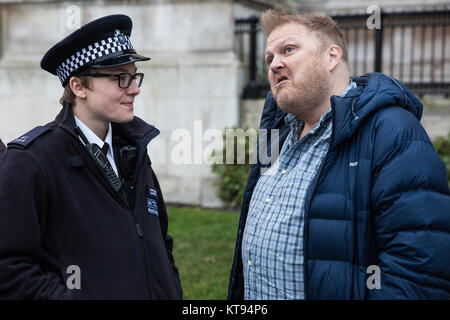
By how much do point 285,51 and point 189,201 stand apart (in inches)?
248

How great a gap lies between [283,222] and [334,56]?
0.83 meters

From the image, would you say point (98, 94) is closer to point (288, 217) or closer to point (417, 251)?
point (288, 217)

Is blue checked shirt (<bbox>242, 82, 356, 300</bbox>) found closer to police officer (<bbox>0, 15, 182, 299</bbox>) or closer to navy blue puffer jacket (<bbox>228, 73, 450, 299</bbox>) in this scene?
navy blue puffer jacket (<bbox>228, 73, 450, 299</bbox>)

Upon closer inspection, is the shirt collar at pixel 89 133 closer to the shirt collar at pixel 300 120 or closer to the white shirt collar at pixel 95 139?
the white shirt collar at pixel 95 139

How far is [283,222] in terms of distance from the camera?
8.84 ft

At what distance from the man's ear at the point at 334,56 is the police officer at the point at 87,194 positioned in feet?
3.05

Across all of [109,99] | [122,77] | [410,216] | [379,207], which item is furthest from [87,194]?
[410,216]

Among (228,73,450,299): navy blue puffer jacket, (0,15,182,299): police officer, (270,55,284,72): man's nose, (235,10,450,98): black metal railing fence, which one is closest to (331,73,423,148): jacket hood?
(228,73,450,299): navy blue puffer jacket

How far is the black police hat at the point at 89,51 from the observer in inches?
106

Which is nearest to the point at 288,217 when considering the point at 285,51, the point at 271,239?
the point at 271,239

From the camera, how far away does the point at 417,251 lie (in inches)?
90.0

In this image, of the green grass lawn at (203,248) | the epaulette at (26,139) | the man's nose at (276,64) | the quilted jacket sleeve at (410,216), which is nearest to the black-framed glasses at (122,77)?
the epaulette at (26,139)

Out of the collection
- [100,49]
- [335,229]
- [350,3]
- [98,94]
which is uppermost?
[350,3]

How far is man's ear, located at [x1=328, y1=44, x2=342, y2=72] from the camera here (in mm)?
2760
